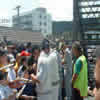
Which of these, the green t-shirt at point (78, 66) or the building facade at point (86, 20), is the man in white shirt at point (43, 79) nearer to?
the green t-shirt at point (78, 66)

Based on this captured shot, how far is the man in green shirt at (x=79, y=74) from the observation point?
19.0ft

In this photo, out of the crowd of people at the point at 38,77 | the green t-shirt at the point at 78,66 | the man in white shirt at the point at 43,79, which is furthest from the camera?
the green t-shirt at the point at 78,66

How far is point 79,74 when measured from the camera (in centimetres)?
586

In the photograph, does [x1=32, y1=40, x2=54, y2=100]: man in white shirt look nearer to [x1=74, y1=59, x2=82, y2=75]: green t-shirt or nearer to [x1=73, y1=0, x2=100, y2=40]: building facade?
[x1=74, y1=59, x2=82, y2=75]: green t-shirt

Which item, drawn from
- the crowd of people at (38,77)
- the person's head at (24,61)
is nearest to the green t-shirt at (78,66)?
the crowd of people at (38,77)

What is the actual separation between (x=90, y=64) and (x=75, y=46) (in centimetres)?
383

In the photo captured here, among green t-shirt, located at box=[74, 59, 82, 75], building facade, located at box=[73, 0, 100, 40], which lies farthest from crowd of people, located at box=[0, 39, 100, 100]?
building facade, located at box=[73, 0, 100, 40]

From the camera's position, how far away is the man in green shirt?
5797 mm

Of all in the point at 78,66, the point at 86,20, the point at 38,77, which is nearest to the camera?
the point at 38,77

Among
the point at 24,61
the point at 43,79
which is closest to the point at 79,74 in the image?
the point at 24,61

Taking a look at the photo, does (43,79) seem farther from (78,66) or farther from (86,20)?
(86,20)

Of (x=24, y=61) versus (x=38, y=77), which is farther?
(x=24, y=61)

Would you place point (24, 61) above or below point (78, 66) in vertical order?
above

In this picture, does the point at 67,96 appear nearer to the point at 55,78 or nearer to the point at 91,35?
the point at 55,78
